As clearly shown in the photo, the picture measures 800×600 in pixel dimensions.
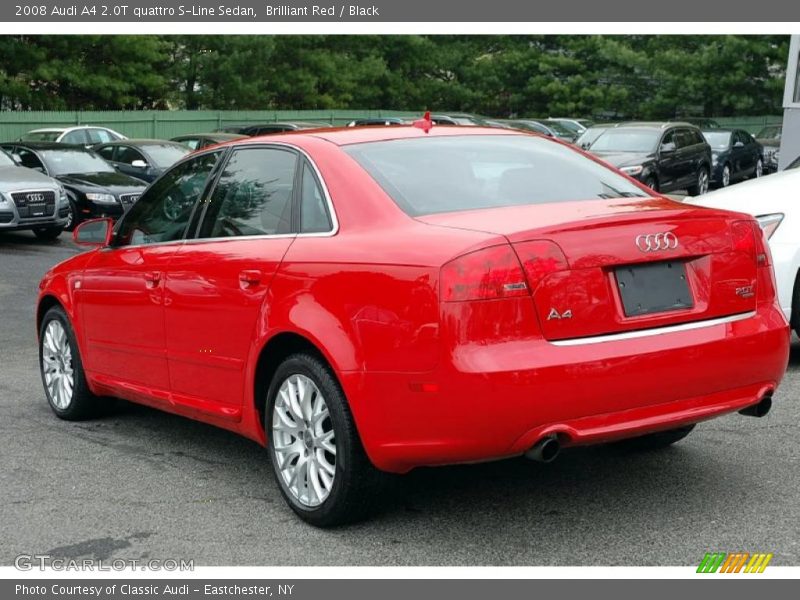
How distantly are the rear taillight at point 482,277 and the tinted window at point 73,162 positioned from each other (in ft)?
57.4

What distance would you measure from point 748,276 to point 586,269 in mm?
903

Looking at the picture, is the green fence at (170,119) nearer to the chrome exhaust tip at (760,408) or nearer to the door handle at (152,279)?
the door handle at (152,279)

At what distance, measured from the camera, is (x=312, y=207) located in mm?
5410

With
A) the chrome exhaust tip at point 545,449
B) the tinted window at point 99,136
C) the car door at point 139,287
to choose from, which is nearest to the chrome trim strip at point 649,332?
the chrome exhaust tip at point 545,449

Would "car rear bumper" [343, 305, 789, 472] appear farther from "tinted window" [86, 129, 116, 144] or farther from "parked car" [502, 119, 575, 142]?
"parked car" [502, 119, 575, 142]

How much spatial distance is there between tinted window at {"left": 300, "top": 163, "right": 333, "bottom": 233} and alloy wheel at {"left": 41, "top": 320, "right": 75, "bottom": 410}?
8.02 ft

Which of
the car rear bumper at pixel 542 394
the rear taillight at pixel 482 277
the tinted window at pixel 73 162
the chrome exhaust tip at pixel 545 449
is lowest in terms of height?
the tinted window at pixel 73 162

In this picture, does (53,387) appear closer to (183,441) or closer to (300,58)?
(183,441)

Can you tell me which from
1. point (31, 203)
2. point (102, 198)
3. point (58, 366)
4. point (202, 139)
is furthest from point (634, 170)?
point (58, 366)

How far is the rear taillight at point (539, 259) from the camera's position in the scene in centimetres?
459

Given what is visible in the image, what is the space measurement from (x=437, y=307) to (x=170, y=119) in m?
40.1

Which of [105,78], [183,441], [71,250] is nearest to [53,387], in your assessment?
[183,441]

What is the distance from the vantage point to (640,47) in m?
56.2

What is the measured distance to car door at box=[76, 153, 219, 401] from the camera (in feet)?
20.6
